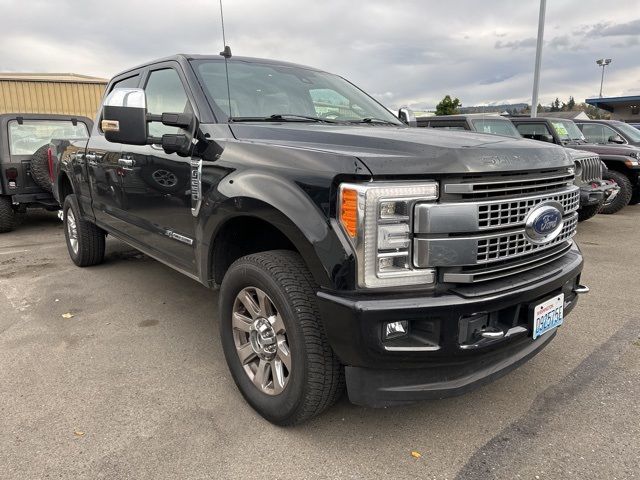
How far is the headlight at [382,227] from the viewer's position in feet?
6.24

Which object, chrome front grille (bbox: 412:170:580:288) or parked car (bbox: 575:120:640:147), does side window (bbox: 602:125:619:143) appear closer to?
parked car (bbox: 575:120:640:147)

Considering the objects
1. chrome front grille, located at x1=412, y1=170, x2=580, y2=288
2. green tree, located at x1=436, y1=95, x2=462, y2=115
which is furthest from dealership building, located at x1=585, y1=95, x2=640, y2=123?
chrome front grille, located at x1=412, y1=170, x2=580, y2=288

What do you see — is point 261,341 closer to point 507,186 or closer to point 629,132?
point 507,186

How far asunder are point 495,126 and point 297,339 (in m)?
8.42

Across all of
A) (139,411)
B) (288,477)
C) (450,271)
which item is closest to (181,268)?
(139,411)

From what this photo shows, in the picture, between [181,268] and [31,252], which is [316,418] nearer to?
[181,268]

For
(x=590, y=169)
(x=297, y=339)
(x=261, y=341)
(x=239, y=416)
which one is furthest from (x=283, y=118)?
(x=590, y=169)

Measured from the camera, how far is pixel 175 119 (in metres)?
2.79

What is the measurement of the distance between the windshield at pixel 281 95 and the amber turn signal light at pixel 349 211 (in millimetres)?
1244

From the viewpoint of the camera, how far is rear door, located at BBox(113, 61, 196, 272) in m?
3.03

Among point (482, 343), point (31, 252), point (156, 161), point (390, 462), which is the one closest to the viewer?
point (482, 343)

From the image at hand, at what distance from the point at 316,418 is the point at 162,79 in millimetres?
2532

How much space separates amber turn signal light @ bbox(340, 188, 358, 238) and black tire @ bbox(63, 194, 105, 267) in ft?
12.8

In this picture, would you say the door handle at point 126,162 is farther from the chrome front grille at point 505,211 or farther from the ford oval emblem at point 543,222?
the ford oval emblem at point 543,222
